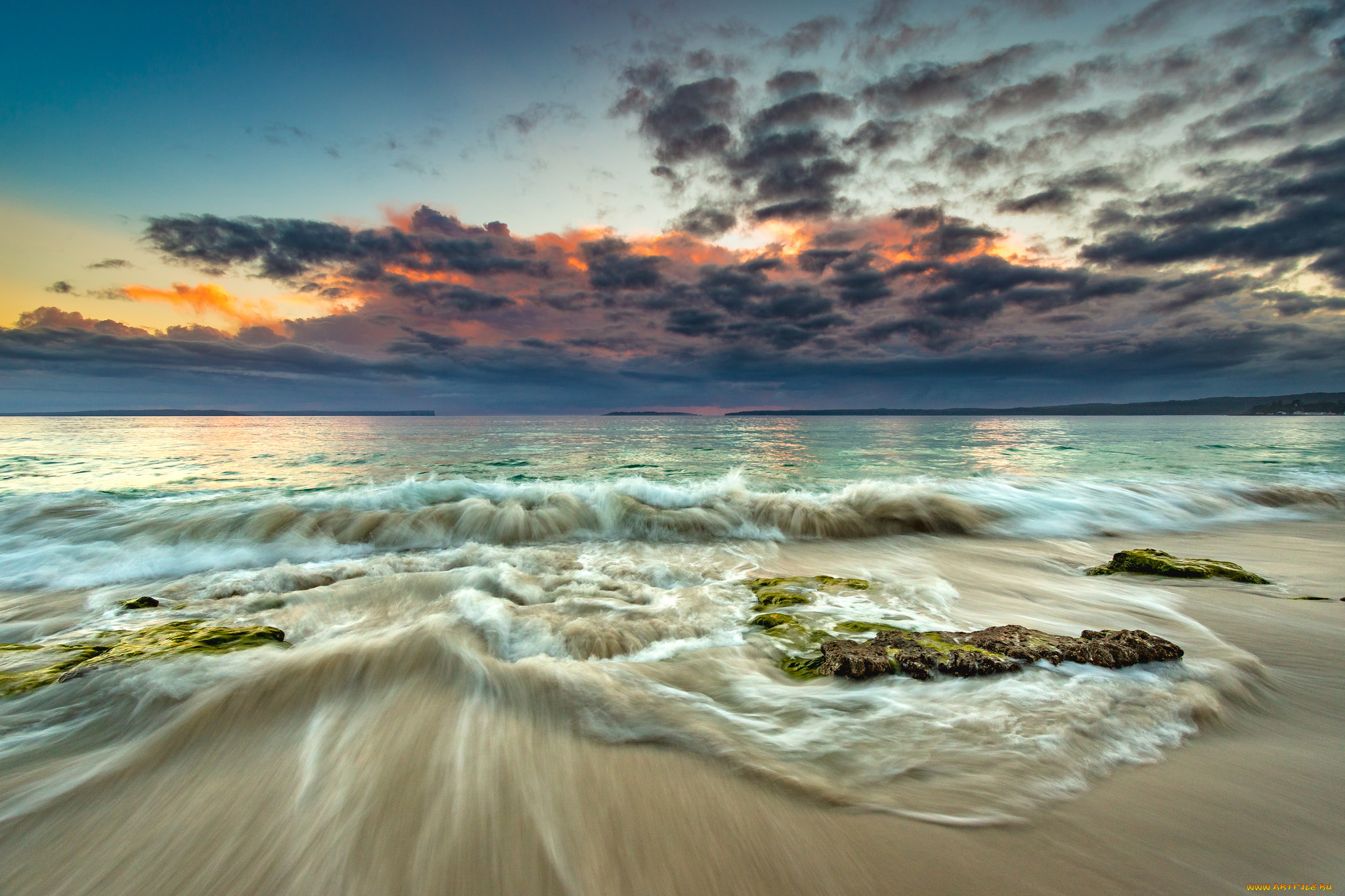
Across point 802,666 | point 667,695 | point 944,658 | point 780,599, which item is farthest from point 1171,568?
point 667,695

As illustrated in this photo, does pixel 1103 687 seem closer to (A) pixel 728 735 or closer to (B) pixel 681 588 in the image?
(A) pixel 728 735

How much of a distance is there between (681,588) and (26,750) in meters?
5.09

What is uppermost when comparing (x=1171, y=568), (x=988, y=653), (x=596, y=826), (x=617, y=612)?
(x=988, y=653)

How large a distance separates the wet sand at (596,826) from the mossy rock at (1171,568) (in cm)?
362

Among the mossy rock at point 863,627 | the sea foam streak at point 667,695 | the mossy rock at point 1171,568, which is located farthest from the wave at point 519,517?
the mossy rock at point 863,627

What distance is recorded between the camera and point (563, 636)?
14.4ft

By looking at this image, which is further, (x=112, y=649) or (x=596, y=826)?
(x=112, y=649)

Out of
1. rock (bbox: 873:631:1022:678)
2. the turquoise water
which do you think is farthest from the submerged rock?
the turquoise water

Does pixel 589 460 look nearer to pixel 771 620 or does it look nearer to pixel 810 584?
pixel 810 584

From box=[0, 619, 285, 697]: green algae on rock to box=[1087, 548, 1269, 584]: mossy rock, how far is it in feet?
32.5

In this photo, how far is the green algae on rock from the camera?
3.41 meters

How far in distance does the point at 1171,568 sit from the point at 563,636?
7.59 m

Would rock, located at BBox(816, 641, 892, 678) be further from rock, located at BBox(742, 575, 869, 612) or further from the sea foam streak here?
rock, located at BBox(742, 575, 869, 612)

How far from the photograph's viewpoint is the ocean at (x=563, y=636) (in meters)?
2.50
